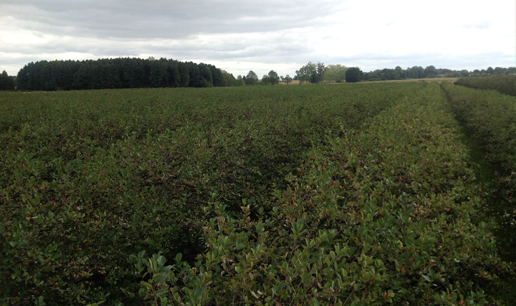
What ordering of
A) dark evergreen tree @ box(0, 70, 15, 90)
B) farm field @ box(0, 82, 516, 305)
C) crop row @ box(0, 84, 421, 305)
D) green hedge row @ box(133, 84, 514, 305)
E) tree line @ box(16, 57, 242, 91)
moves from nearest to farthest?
green hedge row @ box(133, 84, 514, 305), farm field @ box(0, 82, 516, 305), crop row @ box(0, 84, 421, 305), tree line @ box(16, 57, 242, 91), dark evergreen tree @ box(0, 70, 15, 90)

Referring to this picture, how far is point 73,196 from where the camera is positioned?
375 centimetres

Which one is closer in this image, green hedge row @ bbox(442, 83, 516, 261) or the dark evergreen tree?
green hedge row @ bbox(442, 83, 516, 261)

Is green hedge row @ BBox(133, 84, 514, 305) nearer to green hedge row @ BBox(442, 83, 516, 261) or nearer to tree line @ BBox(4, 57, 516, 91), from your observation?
green hedge row @ BBox(442, 83, 516, 261)

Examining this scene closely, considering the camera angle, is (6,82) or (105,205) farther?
(6,82)

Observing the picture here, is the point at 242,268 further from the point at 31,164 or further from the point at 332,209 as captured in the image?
the point at 31,164

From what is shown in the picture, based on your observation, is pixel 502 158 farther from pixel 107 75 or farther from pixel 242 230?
pixel 107 75

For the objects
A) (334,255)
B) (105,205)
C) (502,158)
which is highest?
(334,255)

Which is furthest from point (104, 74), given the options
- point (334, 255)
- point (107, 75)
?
Answer: point (334, 255)

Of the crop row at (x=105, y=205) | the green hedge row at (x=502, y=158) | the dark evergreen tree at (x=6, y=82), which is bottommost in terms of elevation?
the green hedge row at (x=502, y=158)

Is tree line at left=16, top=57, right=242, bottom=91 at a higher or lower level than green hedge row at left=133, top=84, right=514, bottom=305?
higher

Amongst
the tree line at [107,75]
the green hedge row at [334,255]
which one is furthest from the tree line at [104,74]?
the green hedge row at [334,255]

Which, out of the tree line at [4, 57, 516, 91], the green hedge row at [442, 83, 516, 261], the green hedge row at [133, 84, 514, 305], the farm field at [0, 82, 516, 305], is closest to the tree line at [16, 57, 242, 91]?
the tree line at [4, 57, 516, 91]

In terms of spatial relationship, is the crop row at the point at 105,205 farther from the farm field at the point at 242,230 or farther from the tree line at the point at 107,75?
the tree line at the point at 107,75

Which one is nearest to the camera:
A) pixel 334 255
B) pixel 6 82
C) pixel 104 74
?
pixel 334 255
